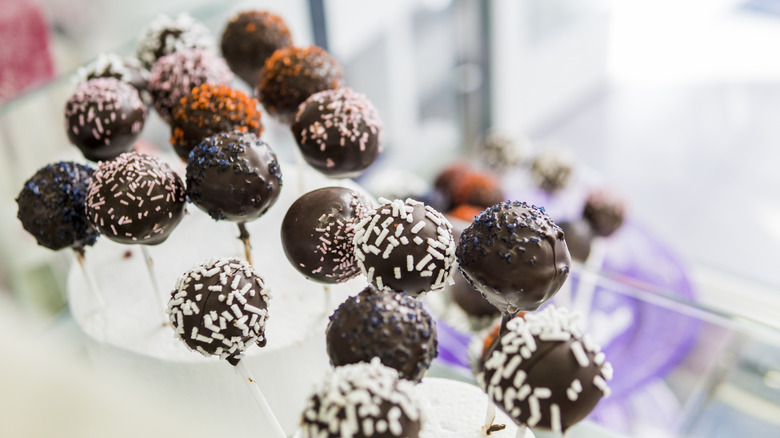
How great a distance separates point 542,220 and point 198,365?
346mm

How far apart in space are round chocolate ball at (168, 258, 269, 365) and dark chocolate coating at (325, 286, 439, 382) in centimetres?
8

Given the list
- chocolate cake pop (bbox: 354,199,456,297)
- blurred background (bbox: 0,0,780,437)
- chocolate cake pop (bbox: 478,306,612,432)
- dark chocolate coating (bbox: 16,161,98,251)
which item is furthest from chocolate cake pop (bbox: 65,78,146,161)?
chocolate cake pop (bbox: 478,306,612,432)

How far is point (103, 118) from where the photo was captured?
2.23ft

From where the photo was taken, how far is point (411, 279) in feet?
1.69

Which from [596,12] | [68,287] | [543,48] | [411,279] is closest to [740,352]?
[411,279]

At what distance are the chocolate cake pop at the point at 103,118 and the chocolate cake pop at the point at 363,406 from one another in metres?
0.40

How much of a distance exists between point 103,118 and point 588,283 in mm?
585

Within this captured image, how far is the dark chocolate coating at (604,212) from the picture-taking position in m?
1.06

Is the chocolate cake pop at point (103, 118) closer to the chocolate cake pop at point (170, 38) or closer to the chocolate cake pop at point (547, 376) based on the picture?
the chocolate cake pop at point (170, 38)

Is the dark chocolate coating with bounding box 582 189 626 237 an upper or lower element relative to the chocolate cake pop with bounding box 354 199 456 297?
lower

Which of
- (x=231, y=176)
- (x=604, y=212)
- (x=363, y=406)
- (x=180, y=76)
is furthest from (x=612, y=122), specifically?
(x=363, y=406)

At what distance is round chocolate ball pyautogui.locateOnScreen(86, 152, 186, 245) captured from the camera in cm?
58

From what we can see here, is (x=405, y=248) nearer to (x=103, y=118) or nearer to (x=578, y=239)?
(x=103, y=118)

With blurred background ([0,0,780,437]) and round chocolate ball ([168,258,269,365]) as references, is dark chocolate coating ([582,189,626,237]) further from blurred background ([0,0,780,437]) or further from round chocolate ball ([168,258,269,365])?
round chocolate ball ([168,258,269,365])
